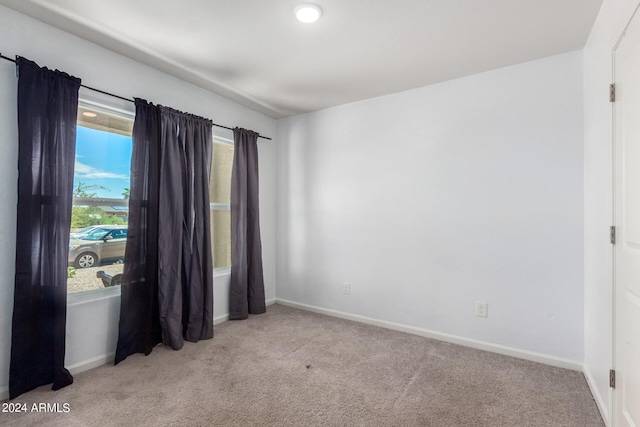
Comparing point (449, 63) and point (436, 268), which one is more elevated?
point (449, 63)

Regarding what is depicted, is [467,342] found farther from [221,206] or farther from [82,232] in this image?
[82,232]

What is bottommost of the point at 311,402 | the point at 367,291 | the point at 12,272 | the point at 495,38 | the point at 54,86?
the point at 311,402

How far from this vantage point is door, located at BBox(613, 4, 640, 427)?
4.41ft

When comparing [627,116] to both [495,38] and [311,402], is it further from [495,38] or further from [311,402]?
[311,402]

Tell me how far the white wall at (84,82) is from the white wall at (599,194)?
3064 mm

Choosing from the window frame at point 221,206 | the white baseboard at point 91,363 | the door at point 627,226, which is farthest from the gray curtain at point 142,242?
the door at point 627,226

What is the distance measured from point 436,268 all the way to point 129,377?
2596 millimetres

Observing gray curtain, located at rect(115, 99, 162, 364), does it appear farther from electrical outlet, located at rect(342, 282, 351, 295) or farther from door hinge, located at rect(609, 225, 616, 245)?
door hinge, located at rect(609, 225, 616, 245)

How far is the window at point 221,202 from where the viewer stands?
3.39 m

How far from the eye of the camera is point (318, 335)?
2941mm

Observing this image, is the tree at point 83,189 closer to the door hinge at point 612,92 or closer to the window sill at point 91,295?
the window sill at point 91,295

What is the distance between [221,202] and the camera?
11.2ft

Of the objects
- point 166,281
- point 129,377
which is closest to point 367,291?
point 166,281

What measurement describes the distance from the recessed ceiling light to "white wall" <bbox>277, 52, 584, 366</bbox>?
1.43 metres
